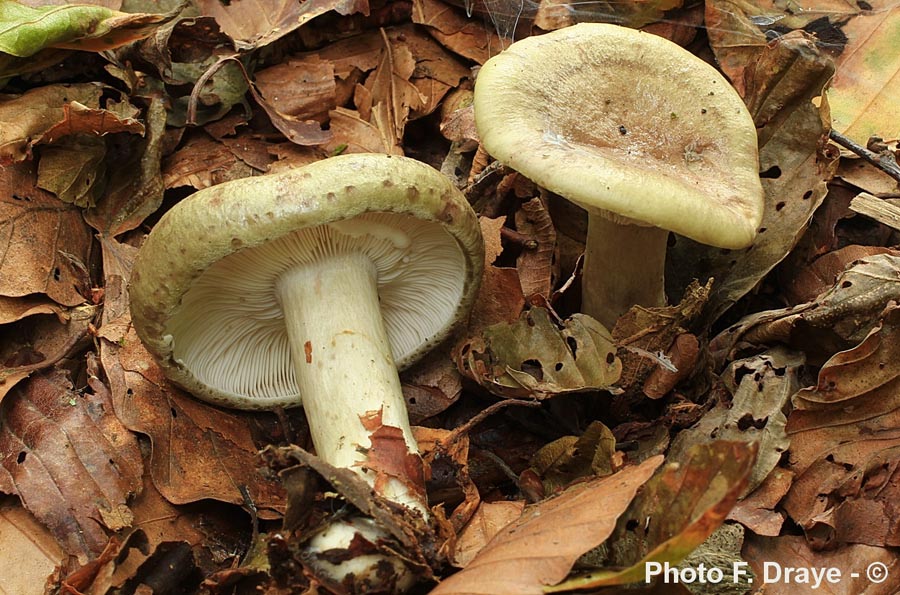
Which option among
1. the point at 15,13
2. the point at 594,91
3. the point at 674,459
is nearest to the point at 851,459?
the point at 674,459

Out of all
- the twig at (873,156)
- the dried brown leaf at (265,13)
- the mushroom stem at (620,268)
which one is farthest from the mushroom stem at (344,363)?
the twig at (873,156)

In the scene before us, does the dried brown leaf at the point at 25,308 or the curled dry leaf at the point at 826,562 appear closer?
the curled dry leaf at the point at 826,562

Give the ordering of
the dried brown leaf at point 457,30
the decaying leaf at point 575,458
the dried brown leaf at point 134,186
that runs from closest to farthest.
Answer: the decaying leaf at point 575,458 → the dried brown leaf at point 134,186 → the dried brown leaf at point 457,30

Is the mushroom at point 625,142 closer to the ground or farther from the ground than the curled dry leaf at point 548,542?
farther from the ground

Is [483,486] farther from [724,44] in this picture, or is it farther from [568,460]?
[724,44]

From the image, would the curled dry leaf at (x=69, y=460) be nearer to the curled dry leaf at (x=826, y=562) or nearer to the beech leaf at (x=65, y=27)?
the beech leaf at (x=65, y=27)

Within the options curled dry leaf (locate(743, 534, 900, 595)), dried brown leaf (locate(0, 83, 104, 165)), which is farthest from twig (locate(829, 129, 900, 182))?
dried brown leaf (locate(0, 83, 104, 165))

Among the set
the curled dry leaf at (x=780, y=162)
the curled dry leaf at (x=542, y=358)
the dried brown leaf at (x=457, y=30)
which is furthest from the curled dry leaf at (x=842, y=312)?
the dried brown leaf at (x=457, y=30)

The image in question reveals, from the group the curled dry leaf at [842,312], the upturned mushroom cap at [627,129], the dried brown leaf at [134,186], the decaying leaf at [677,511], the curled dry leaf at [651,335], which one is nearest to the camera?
the decaying leaf at [677,511]

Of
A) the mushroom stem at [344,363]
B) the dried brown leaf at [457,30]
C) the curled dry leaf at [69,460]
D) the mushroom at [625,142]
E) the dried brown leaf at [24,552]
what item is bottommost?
the dried brown leaf at [24,552]
